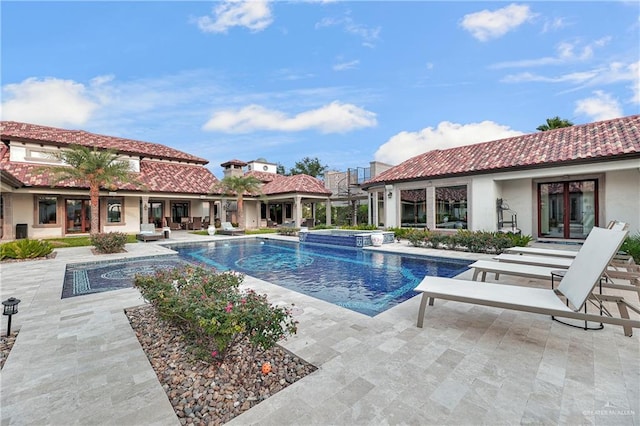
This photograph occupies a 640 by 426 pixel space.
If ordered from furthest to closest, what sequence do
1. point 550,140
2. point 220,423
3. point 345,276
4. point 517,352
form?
point 550,140, point 345,276, point 517,352, point 220,423

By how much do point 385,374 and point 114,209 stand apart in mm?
24395

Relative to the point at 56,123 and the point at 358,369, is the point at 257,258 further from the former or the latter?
the point at 56,123

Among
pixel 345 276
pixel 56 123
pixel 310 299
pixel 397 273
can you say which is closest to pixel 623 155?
pixel 397 273

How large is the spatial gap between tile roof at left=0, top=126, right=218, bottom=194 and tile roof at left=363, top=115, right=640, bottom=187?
15339 mm

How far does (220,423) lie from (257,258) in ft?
32.8

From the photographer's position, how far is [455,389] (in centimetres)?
265

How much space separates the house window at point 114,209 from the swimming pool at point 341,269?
956 centimetres

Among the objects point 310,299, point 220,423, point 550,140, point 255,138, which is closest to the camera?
point 220,423

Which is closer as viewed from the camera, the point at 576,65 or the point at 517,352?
the point at 517,352

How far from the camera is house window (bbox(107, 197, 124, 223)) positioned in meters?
Answer: 21.1

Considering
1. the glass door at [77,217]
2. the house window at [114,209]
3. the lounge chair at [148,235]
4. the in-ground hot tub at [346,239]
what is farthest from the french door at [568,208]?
the glass door at [77,217]

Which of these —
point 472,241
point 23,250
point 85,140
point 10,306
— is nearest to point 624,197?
point 472,241

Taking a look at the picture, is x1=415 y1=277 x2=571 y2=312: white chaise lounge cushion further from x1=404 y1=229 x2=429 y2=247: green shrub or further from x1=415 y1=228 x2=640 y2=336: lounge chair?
x1=404 y1=229 x2=429 y2=247: green shrub

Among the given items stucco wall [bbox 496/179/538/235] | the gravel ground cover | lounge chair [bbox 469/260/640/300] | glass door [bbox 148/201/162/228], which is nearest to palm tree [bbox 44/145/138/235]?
glass door [bbox 148/201/162/228]
